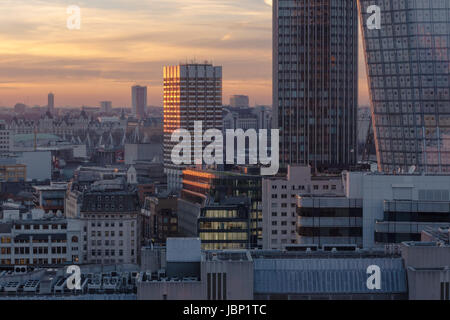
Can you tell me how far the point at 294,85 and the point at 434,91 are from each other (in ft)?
156

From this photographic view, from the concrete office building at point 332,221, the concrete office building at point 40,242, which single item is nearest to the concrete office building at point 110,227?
the concrete office building at point 40,242

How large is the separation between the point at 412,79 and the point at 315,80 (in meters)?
46.2

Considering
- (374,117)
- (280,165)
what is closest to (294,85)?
(280,165)

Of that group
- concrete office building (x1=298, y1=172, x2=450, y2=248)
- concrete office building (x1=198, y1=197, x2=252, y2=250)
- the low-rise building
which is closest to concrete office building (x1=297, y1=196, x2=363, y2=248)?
concrete office building (x1=298, y1=172, x2=450, y2=248)

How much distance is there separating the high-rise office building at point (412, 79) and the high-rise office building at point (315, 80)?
4036 centimetres

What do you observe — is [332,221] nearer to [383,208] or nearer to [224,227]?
[383,208]

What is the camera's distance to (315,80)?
160 metres

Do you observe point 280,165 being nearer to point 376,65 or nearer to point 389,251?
point 376,65

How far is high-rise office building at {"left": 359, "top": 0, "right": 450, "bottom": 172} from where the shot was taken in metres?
112

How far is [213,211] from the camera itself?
3506 inches

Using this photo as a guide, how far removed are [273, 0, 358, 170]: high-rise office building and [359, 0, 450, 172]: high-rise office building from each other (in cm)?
4036

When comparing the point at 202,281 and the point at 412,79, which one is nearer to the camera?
the point at 202,281

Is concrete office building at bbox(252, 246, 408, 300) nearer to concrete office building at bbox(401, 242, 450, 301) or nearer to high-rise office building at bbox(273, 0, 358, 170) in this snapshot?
concrete office building at bbox(401, 242, 450, 301)

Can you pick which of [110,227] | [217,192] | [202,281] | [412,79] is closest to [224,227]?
[110,227]
